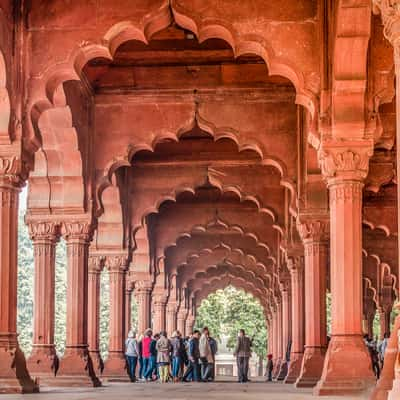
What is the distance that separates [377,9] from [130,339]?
1620 centimetres

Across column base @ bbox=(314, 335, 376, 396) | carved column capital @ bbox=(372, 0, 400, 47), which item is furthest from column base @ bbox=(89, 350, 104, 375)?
carved column capital @ bbox=(372, 0, 400, 47)

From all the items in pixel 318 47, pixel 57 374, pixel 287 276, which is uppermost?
pixel 318 47

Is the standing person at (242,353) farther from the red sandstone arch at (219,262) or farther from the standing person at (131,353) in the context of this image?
the red sandstone arch at (219,262)

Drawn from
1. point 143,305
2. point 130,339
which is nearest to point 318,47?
point 130,339

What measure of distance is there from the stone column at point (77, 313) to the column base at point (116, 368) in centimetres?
434

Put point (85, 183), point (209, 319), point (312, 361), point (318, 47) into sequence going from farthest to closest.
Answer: point (209, 319), point (85, 183), point (312, 361), point (318, 47)

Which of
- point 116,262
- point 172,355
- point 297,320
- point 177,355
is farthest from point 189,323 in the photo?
point 297,320

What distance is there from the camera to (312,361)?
60.0 ft

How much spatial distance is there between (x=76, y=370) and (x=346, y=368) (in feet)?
21.6

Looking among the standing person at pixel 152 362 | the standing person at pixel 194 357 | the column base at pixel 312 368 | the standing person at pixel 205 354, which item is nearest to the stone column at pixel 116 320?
the standing person at pixel 152 362

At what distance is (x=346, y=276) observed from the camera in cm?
1402

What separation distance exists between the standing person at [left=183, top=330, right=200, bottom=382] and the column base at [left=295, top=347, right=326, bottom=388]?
21.7ft

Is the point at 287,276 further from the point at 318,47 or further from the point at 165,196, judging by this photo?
the point at 318,47

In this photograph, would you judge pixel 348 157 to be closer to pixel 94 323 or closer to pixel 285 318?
pixel 94 323
